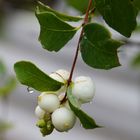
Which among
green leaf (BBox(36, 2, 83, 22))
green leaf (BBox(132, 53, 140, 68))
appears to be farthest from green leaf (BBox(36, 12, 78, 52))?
green leaf (BBox(132, 53, 140, 68))

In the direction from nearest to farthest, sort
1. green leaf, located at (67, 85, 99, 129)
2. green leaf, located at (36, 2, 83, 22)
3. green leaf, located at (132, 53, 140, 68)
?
green leaf, located at (67, 85, 99, 129)
green leaf, located at (36, 2, 83, 22)
green leaf, located at (132, 53, 140, 68)

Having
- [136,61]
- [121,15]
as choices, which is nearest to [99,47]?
[121,15]

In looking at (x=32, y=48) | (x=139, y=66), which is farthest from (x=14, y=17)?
(x=139, y=66)

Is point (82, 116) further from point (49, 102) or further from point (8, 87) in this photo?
point (8, 87)

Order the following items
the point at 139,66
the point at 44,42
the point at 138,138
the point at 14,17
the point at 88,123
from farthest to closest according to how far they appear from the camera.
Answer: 1. the point at 14,17
2. the point at 138,138
3. the point at 139,66
4. the point at 44,42
5. the point at 88,123

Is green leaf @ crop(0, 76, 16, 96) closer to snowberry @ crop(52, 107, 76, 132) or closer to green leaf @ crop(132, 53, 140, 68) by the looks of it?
green leaf @ crop(132, 53, 140, 68)

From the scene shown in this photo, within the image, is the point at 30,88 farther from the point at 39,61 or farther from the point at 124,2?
the point at 39,61
